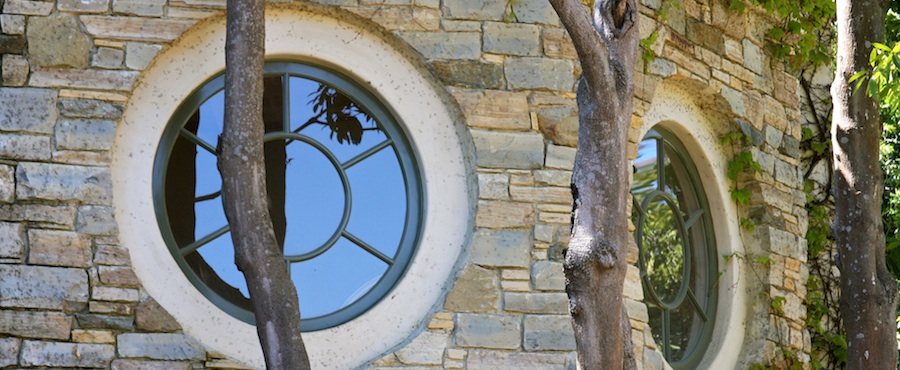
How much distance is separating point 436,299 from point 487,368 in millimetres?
411

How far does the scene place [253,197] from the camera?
4809 mm

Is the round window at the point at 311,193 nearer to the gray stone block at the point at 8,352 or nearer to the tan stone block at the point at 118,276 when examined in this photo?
the tan stone block at the point at 118,276

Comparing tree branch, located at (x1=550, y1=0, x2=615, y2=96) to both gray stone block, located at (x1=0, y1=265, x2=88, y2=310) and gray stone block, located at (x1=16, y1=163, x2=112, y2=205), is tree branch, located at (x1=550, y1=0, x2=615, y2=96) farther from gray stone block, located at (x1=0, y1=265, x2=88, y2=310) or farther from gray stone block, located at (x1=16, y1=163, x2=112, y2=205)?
gray stone block, located at (x1=0, y1=265, x2=88, y2=310)

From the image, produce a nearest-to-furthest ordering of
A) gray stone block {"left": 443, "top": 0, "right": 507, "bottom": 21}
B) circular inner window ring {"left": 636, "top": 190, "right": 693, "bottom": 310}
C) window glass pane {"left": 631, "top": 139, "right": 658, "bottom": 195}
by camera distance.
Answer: gray stone block {"left": 443, "top": 0, "right": 507, "bottom": 21}, circular inner window ring {"left": 636, "top": 190, "right": 693, "bottom": 310}, window glass pane {"left": 631, "top": 139, "right": 658, "bottom": 195}

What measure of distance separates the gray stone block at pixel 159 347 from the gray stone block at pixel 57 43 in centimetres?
126

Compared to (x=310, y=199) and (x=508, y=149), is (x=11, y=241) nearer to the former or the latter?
(x=310, y=199)

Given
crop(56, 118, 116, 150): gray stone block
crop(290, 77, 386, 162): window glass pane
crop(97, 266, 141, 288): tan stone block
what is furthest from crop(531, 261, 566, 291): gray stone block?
crop(56, 118, 116, 150): gray stone block

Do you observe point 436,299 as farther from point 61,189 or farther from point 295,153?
point 61,189

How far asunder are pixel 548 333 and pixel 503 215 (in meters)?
0.59

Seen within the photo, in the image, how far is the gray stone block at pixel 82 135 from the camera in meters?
5.76

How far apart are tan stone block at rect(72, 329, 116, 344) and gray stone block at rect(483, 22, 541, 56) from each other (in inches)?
86.5

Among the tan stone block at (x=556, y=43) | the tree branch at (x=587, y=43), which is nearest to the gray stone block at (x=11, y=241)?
the tan stone block at (x=556, y=43)

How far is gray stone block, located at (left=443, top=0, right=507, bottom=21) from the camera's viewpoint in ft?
20.5

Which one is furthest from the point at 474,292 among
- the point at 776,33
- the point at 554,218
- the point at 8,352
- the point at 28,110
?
the point at 776,33
